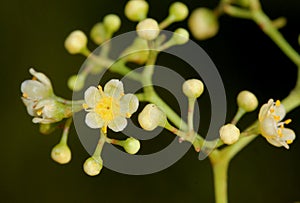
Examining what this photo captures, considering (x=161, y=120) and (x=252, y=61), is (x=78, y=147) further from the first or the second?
(x=161, y=120)

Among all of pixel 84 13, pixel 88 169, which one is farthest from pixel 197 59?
pixel 84 13

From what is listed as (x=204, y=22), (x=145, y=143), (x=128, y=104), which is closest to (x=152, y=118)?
(x=128, y=104)

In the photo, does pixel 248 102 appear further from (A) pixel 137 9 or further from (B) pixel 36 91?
(B) pixel 36 91

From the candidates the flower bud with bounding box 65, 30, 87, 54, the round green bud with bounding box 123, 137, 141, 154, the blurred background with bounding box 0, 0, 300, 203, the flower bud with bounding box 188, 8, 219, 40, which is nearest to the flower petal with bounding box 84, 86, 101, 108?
the round green bud with bounding box 123, 137, 141, 154

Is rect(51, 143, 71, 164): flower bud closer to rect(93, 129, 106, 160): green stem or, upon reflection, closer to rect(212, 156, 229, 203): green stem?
rect(93, 129, 106, 160): green stem

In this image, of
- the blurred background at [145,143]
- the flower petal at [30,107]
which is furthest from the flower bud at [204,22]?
the flower petal at [30,107]

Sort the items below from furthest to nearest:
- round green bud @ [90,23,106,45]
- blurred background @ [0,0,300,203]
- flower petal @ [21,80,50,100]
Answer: blurred background @ [0,0,300,203] < round green bud @ [90,23,106,45] < flower petal @ [21,80,50,100]
